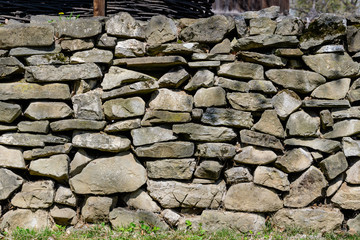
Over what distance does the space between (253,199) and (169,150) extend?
33.3 inches

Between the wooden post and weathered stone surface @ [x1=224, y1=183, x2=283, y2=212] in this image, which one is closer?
weathered stone surface @ [x1=224, y1=183, x2=283, y2=212]

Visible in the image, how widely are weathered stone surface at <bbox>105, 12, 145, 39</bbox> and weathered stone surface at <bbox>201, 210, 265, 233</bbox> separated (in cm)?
168

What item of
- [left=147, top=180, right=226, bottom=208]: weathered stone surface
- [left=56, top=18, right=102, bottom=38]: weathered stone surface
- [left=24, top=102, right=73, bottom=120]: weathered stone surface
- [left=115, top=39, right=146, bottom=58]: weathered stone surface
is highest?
[left=56, top=18, right=102, bottom=38]: weathered stone surface

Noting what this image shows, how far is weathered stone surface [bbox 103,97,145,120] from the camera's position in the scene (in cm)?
312

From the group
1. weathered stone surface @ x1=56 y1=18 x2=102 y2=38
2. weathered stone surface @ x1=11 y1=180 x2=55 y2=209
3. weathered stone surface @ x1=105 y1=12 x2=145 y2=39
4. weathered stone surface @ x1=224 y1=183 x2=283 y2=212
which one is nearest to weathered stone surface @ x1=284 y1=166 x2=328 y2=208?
weathered stone surface @ x1=224 y1=183 x2=283 y2=212

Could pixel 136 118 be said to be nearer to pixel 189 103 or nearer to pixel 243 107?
pixel 189 103

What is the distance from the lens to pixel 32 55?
314 cm

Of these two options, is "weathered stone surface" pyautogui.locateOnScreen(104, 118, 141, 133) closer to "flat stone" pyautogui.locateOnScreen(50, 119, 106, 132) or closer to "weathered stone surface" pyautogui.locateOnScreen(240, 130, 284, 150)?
"flat stone" pyautogui.locateOnScreen(50, 119, 106, 132)

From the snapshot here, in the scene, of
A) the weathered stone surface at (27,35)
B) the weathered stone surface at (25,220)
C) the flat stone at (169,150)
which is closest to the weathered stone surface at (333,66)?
the flat stone at (169,150)

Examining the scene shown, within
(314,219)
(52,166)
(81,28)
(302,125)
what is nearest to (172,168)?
(52,166)

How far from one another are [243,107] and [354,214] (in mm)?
1374

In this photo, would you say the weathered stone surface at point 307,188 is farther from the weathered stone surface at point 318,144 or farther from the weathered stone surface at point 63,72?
the weathered stone surface at point 63,72

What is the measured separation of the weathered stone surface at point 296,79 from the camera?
312cm

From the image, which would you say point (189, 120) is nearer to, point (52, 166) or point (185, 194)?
point (185, 194)
